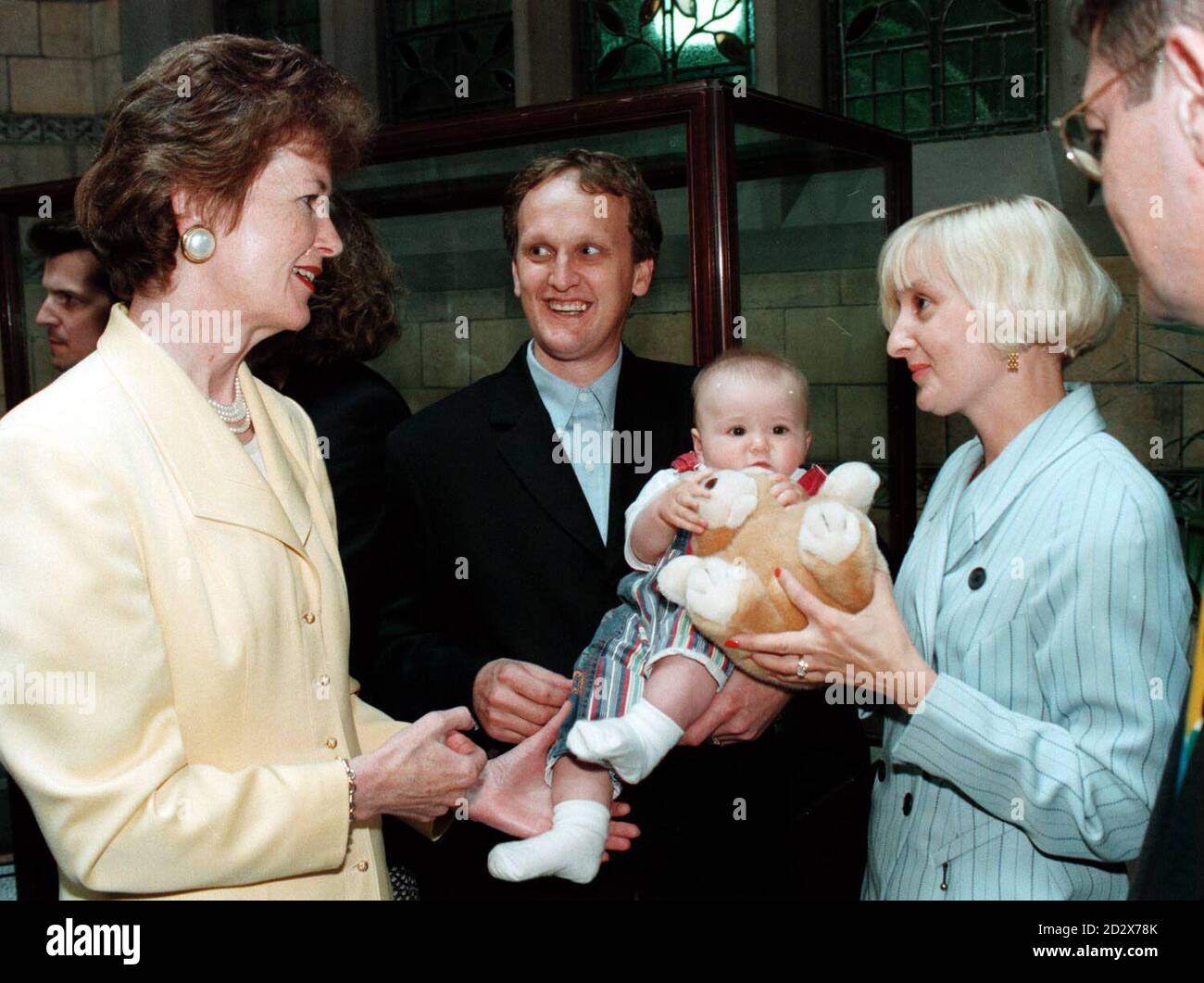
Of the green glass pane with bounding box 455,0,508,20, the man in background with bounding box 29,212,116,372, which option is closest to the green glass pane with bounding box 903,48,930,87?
the green glass pane with bounding box 455,0,508,20

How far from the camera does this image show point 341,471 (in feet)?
7.95

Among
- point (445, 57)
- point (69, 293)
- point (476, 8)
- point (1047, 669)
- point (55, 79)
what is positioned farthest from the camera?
point (55, 79)

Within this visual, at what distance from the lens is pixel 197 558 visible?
1568 millimetres

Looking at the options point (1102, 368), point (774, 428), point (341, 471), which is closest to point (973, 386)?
point (774, 428)

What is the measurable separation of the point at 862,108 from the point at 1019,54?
66 centimetres

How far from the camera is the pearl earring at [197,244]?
66.7 inches

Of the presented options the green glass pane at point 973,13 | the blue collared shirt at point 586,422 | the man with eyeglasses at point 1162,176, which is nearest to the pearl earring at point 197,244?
the blue collared shirt at point 586,422

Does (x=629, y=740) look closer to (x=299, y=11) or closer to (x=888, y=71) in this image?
(x=888, y=71)

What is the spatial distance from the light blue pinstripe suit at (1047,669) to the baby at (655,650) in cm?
31

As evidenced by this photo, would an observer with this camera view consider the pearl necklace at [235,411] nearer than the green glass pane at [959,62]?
Yes

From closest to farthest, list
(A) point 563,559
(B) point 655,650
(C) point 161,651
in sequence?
(C) point 161,651 → (B) point 655,650 → (A) point 563,559

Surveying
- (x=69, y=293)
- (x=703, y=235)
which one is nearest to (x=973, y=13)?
(x=703, y=235)

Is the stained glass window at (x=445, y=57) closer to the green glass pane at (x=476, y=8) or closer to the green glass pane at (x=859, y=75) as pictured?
the green glass pane at (x=476, y=8)

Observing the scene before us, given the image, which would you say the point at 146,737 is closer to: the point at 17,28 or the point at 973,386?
the point at 973,386
